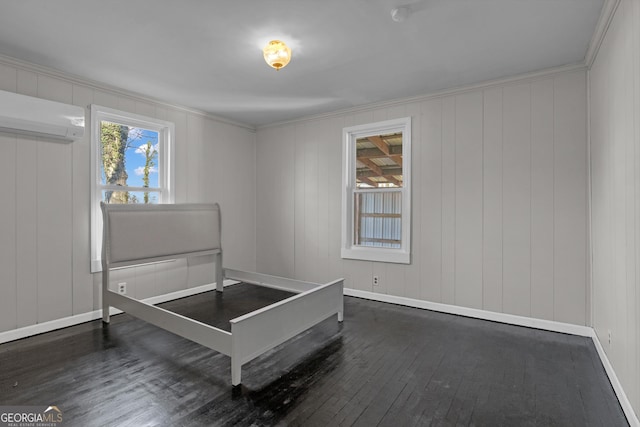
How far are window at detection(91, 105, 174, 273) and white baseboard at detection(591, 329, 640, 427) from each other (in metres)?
4.55

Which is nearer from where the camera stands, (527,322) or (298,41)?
(298,41)

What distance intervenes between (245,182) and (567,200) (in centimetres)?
424

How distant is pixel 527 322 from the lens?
3.37m

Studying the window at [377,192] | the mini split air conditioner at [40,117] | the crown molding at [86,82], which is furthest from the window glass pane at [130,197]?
the window at [377,192]

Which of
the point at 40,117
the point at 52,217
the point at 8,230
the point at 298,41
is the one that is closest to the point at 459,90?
the point at 298,41

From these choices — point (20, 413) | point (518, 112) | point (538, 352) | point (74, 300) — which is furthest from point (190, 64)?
point (538, 352)

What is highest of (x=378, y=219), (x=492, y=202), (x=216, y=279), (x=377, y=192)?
(x=377, y=192)

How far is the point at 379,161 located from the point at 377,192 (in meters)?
0.42

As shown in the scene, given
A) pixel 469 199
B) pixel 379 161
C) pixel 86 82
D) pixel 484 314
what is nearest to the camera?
pixel 86 82

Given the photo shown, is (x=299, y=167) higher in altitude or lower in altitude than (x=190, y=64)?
lower

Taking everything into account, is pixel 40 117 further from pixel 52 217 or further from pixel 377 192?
pixel 377 192

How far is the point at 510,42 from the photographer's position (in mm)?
2750

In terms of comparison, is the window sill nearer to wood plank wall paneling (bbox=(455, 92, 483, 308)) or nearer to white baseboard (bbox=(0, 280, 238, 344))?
wood plank wall paneling (bbox=(455, 92, 483, 308))

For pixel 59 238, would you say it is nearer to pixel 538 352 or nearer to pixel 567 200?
pixel 538 352
